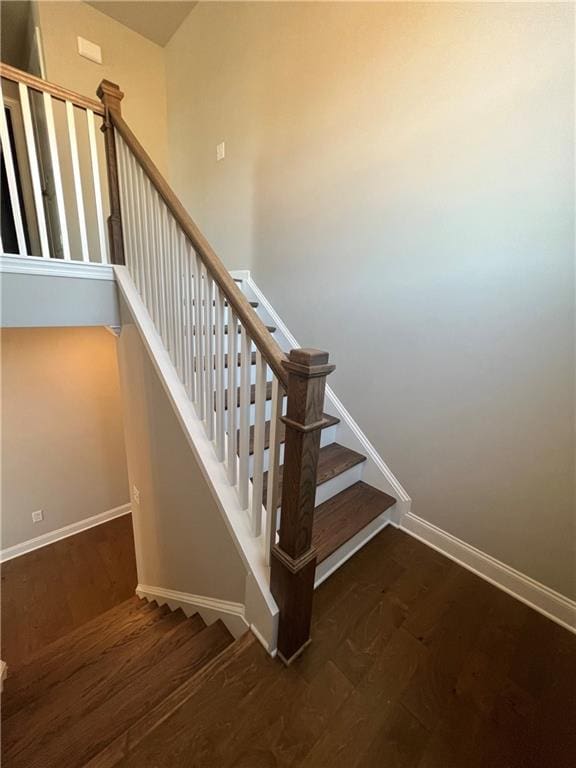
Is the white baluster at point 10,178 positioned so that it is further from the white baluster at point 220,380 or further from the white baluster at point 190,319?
the white baluster at point 220,380

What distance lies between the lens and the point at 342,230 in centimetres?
186

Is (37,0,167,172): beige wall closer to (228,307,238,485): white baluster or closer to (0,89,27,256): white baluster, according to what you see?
(0,89,27,256): white baluster

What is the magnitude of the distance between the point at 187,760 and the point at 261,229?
8.78ft

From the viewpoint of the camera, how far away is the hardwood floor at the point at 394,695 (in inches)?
34.6

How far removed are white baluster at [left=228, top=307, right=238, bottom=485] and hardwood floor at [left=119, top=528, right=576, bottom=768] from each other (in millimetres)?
636

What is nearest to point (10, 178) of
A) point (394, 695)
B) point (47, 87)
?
point (47, 87)

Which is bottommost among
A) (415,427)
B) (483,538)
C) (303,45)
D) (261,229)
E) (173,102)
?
(483,538)

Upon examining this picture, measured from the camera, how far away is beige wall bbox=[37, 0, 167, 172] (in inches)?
98.1

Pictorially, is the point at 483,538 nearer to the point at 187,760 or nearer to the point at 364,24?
the point at 187,760

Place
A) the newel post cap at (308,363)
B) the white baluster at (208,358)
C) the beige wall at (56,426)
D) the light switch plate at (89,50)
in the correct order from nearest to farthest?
the newel post cap at (308,363) → the white baluster at (208,358) → the light switch plate at (89,50) → the beige wall at (56,426)

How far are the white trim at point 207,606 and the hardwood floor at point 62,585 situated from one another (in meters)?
0.82

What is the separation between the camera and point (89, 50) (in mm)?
2635

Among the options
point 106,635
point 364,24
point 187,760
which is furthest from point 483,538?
point 364,24

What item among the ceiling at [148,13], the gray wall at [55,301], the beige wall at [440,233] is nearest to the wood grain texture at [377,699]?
the beige wall at [440,233]
